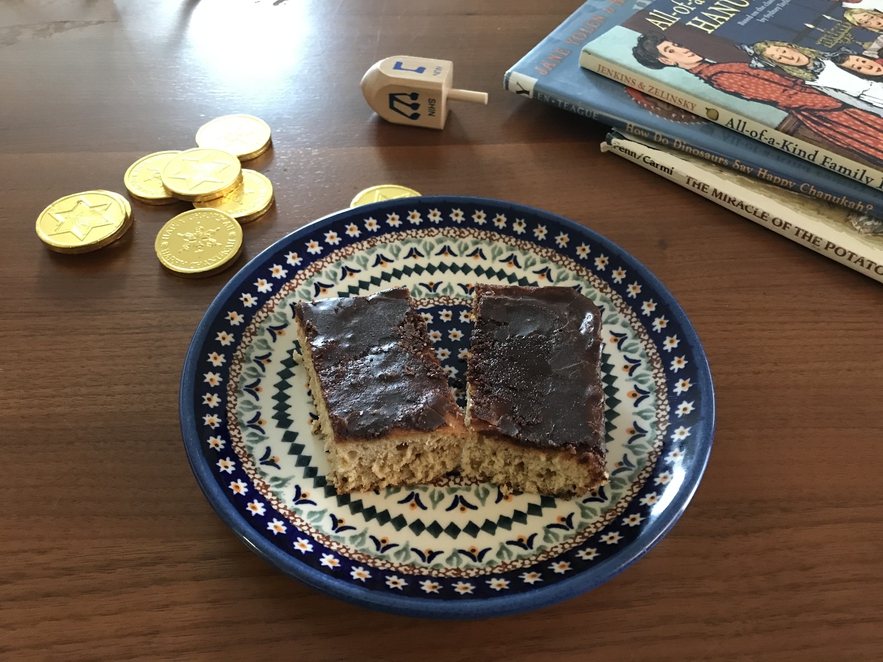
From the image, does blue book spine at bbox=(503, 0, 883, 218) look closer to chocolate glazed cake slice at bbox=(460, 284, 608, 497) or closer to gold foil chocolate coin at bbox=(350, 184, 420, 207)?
gold foil chocolate coin at bbox=(350, 184, 420, 207)

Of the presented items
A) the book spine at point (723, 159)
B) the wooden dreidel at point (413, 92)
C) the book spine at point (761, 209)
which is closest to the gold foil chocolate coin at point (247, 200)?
the wooden dreidel at point (413, 92)

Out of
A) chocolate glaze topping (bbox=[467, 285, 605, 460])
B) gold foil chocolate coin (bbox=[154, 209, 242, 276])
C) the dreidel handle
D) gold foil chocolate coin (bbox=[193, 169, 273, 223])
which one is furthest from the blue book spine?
A: gold foil chocolate coin (bbox=[154, 209, 242, 276])

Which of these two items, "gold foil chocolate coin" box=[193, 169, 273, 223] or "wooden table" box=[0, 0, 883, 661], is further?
"gold foil chocolate coin" box=[193, 169, 273, 223]

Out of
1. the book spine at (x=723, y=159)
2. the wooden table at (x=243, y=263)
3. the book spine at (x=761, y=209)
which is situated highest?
the book spine at (x=723, y=159)

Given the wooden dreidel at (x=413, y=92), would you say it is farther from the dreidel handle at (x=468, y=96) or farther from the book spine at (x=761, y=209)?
the book spine at (x=761, y=209)

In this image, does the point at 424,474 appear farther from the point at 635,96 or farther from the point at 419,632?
the point at 635,96

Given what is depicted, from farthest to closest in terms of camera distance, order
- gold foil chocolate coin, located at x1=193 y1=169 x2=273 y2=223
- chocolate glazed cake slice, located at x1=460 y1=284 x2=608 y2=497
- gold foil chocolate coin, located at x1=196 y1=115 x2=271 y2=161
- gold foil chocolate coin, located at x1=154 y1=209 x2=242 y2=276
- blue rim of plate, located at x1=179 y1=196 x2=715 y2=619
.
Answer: gold foil chocolate coin, located at x1=196 y1=115 x2=271 y2=161
gold foil chocolate coin, located at x1=193 y1=169 x2=273 y2=223
gold foil chocolate coin, located at x1=154 y1=209 x2=242 y2=276
chocolate glazed cake slice, located at x1=460 y1=284 x2=608 y2=497
blue rim of plate, located at x1=179 y1=196 x2=715 y2=619

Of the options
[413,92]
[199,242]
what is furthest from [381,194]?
[199,242]

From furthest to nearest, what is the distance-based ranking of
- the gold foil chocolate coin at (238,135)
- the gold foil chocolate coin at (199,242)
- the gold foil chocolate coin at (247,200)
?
the gold foil chocolate coin at (238,135) → the gold foil chocolate coin at (247,200) → the gold foil chocolate coin at (199,242)
